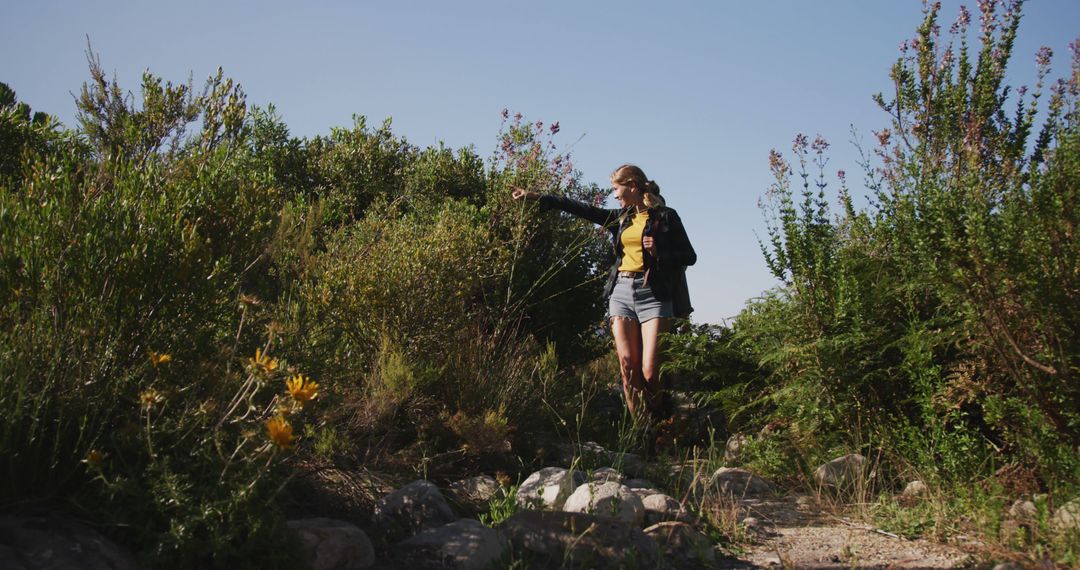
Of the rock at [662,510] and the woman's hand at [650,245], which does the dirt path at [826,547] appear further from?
the woman's hand at [650,245]

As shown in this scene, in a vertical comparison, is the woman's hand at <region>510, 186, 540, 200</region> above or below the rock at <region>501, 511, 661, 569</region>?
above

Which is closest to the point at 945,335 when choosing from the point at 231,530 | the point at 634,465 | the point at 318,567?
the point at 634,465

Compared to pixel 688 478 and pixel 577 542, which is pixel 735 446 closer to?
pixel 688 478

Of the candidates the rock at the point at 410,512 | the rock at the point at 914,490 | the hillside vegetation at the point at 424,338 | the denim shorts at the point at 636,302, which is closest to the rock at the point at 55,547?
the hillside vegetation at the point at 424,338

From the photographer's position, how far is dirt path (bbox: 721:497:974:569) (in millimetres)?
3281

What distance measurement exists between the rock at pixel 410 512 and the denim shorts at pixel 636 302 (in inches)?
98.4

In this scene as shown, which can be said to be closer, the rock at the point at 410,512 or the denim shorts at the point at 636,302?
the rock at the point at 410,512

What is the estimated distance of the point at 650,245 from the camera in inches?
225

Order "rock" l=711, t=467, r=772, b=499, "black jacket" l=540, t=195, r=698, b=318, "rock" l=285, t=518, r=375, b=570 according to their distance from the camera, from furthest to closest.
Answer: "black jacket" l=540, t=195, r=698, b=318 < "rock" l=711, t=467, r=772, b=499 < "rock" l=285, t=518, r=375, b=570

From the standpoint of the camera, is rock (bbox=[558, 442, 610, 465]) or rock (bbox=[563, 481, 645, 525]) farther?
rock (bbox=[558, 442, 610, 465])

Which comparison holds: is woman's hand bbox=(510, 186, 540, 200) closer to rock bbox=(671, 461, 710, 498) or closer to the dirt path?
rock bbox=(671, 461, 710, 498)

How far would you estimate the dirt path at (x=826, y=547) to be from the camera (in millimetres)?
3281

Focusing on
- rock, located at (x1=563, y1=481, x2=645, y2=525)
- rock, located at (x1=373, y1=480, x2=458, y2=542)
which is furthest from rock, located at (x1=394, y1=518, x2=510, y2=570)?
rock, located at (x1=563, y1=481, x2=645, y2=525)

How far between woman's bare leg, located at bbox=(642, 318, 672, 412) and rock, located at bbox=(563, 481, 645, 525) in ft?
5.90
